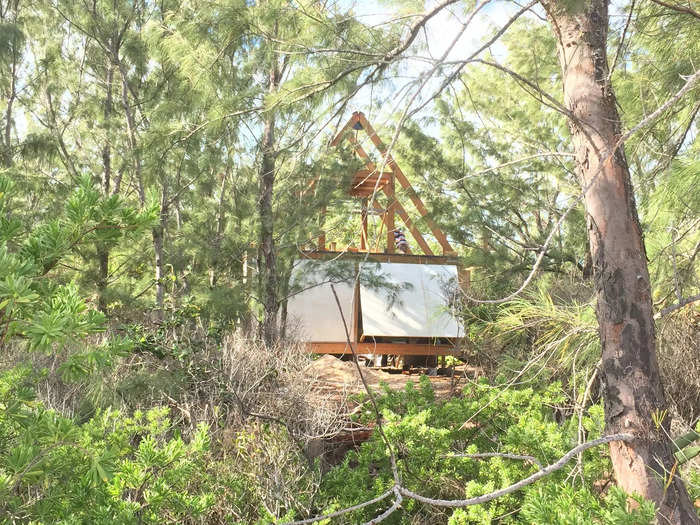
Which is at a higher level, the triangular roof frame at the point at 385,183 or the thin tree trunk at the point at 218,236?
the triangular roof frame at the point at 385,183

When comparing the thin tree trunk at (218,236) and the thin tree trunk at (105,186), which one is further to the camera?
the thin tree trunk at (105,186)

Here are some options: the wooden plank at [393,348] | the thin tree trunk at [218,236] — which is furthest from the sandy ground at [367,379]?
the thin tree trunk at [218,236]

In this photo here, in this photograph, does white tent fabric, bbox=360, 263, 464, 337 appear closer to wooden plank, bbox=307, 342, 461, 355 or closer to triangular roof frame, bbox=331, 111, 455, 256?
wooden plank, bbox=307, 342, 461, 355

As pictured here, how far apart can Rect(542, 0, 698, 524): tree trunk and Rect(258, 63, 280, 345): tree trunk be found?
4.55 metres

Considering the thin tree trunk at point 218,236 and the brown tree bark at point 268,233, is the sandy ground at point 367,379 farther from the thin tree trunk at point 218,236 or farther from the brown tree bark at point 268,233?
the thin tree trunk at point 218,236

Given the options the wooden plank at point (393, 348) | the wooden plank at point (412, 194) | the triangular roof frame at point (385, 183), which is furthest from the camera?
the wooden plank at point (393, 348)

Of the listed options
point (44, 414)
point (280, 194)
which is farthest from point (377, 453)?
point (280, 194)

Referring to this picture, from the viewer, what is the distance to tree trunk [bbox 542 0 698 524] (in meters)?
2.01

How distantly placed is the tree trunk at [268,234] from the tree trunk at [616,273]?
14.9 ft

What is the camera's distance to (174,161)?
5152 millimetres

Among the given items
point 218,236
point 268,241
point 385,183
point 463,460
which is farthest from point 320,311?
point 463,460

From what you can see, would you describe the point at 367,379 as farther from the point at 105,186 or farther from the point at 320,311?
the point at 105,186

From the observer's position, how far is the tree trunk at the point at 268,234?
6551 mm

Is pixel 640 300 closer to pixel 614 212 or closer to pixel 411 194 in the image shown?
pixel 614 212
